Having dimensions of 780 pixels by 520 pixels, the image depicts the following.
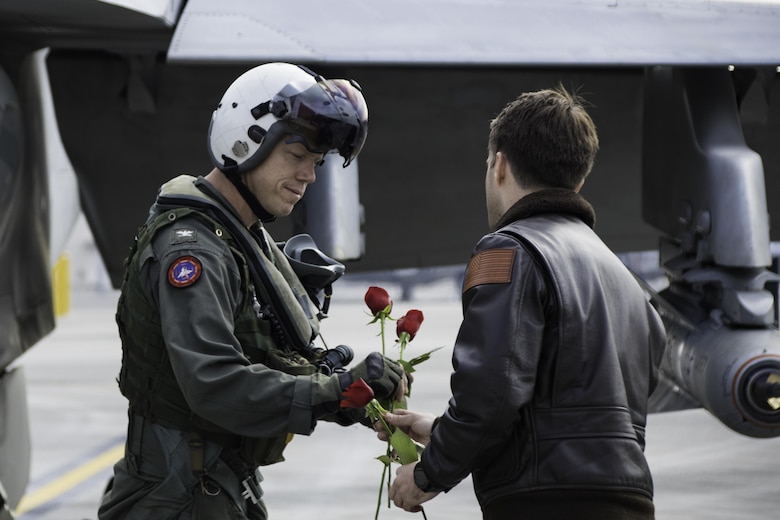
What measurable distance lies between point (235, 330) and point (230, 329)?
0.50 ft

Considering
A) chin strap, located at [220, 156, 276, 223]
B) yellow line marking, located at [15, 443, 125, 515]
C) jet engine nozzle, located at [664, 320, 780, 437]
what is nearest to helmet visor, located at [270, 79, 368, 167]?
chin strap, located at [220, 156, 276, 223]

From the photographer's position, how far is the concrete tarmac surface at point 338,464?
756 centimetres

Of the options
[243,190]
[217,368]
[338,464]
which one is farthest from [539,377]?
[338,464]

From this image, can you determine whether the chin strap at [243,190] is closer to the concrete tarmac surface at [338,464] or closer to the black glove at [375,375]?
the black glove at [375,375]

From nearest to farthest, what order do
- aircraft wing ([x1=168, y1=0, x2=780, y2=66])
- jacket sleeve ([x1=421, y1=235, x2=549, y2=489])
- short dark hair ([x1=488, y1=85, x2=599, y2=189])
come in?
jacket sleeve ([x1=421, y1=235, x2=549, y2=489])
short dark hair ([x1=488, y1=85, x2=599, y2=189])
aircraft wing ([x1=168, y1=0, x2=780, y2=66])

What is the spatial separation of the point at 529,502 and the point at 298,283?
108cm

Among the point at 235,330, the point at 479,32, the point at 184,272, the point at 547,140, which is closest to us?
the point at 547,140

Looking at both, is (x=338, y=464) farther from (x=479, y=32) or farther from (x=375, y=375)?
(x=375, y=375)

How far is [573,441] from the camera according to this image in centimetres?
262

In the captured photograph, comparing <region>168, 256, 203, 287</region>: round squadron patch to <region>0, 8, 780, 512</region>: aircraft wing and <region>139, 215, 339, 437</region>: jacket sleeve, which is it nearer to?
<region>139, 215, 339, 437</region>: jacket sleeve

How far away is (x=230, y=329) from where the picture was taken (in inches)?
114

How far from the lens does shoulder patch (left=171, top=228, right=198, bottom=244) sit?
294 centimetres

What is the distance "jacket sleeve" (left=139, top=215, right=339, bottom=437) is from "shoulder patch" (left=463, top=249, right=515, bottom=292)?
1.59 feet

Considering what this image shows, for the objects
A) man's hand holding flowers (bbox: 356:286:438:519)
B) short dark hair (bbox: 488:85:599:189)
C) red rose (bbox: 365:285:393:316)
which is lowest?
man's hand holding flowers (bbox: 356:286:438:519)
